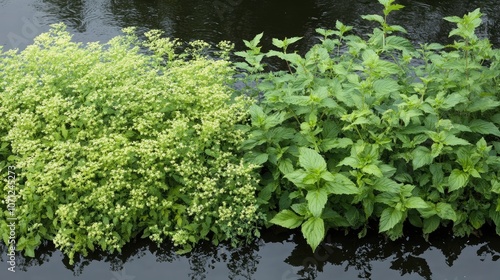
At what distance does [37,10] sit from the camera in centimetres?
754

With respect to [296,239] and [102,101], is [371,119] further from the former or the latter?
[102,101]

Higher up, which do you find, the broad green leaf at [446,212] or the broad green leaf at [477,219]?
the broad green leaf at [446,212]

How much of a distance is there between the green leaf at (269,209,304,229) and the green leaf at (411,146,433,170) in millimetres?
807

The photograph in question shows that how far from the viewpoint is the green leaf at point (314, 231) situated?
366cm

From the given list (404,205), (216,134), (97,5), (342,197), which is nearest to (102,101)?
(216,134)

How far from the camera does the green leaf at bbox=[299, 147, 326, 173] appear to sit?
370 centimetres

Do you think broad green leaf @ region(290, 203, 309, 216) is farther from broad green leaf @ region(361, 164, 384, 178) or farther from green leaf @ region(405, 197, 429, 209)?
green leaf @ region(405, 197, 429, 209)

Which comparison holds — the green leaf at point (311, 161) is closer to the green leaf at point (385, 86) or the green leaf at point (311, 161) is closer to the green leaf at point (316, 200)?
the green leaf at point (316, 200)

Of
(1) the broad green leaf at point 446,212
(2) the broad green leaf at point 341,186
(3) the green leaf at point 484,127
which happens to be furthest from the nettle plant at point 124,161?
(3) the green leaf at point 484,127

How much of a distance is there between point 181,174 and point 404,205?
4.65ft

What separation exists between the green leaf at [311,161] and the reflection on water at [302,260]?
2.26 feet

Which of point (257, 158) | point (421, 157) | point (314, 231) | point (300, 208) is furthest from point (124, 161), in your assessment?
point (421, 157)

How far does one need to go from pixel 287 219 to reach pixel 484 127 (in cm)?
147

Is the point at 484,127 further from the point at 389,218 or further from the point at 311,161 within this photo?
the point at 311,161
